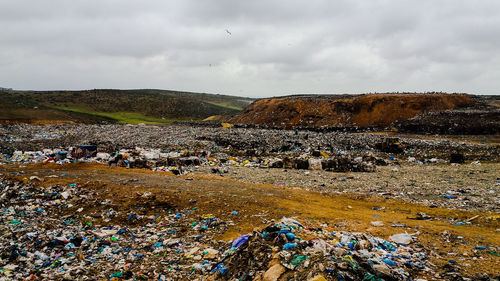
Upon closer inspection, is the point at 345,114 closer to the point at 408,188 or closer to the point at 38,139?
the point at 408,188

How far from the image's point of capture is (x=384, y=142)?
16.4 m

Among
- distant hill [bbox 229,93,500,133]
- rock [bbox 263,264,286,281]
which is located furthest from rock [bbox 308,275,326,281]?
distant hill [bbox 229,93,500,133]

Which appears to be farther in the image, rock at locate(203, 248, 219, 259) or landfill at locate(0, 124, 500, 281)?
rock at locate(203, 248, 219, 259)

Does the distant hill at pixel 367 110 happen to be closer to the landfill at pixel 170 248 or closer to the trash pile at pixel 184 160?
the trash pile at pixel 184 160

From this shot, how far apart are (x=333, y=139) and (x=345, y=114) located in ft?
39.5

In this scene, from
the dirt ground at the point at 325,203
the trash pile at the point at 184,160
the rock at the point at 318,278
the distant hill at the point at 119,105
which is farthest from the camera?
the distant hill at the point at 119,105

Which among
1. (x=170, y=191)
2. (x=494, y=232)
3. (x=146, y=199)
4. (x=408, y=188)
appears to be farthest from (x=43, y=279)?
(x=408, y=188)

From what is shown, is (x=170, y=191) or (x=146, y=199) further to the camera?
(x=170, y=191)

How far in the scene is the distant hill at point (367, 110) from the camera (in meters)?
27.0

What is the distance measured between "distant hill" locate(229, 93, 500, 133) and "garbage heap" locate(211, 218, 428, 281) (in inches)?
904

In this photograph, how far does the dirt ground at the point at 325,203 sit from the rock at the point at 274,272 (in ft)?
5.99

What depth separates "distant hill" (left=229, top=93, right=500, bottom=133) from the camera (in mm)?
27031

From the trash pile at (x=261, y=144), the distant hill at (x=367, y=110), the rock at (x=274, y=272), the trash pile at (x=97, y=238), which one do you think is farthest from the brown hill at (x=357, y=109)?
the rock at (x=274, y=272)

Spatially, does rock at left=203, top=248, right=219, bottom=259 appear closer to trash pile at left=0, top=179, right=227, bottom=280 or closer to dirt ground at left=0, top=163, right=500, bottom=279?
trash pile at left=0, top=179, right=227, bottom=280
